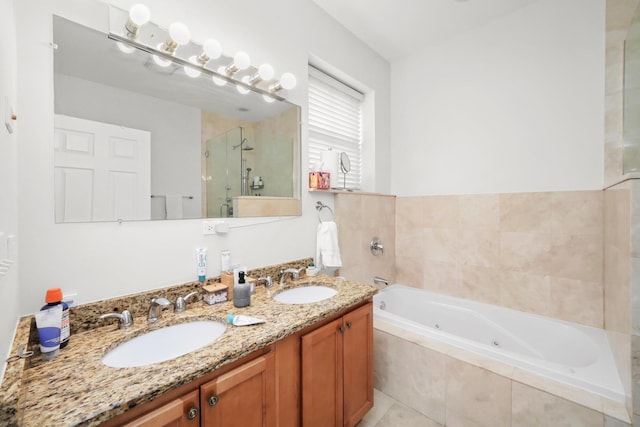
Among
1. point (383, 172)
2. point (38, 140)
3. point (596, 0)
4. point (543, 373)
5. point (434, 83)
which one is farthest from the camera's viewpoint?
point (383, 172)

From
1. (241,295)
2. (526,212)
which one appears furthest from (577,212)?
(241,295)

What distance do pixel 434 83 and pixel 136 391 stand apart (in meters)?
3.01

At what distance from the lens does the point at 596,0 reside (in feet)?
6.02

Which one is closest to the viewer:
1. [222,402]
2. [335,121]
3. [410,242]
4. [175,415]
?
[175,415]

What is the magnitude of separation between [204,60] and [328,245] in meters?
1.37

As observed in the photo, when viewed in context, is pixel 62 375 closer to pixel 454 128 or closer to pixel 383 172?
pixel 383 172

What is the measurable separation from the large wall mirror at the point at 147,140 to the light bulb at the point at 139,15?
0.43 feet

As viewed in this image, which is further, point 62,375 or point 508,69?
point 508,69

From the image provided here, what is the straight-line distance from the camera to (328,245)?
200 cm

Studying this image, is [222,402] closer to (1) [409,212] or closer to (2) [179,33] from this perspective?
(2) [179,33]

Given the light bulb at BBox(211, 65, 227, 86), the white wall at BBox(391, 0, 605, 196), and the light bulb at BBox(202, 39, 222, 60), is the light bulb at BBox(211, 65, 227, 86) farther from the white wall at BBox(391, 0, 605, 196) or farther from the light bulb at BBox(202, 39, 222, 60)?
the white wall at BBox(391, 0, 605, 196)

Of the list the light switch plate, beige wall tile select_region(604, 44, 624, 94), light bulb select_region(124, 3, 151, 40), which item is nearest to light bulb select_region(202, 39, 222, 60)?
light bulb select_region(124, 3, 151, 40)

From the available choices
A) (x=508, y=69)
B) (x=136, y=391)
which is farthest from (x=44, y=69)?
(x=508, y=69)

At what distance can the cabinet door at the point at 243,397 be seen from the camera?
0.87 metres
